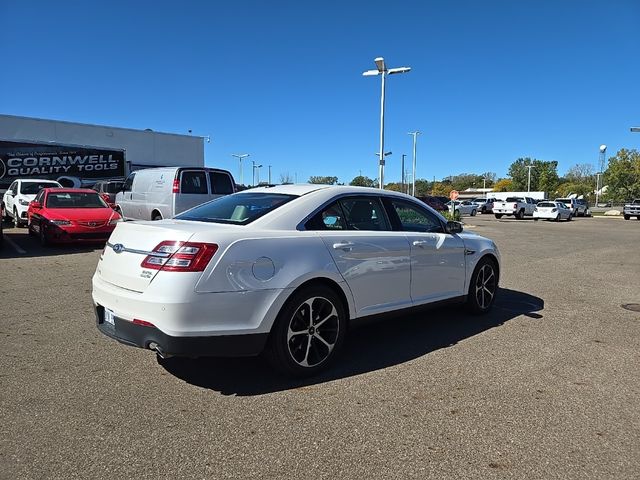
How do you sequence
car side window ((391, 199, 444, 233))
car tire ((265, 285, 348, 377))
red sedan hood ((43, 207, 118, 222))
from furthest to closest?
red sedan hood ((43, 207, 118, 222)), car side window ((391, 199, 444, 233)), car tire ((265, 285, 348, 377))

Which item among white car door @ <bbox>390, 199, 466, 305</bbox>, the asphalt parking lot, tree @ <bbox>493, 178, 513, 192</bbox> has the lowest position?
the asphalt parking lot

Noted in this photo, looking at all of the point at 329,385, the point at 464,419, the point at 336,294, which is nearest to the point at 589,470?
the point at 464,419

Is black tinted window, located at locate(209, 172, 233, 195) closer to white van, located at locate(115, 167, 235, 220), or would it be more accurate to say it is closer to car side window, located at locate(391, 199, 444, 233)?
white van, located at locate(115, 167, 235, 220)

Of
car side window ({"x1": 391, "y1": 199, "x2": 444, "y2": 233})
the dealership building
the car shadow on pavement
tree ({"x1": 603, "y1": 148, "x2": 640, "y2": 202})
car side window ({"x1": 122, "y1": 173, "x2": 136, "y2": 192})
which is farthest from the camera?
tree ({"x1": 603, "y1": 148, "x2": 640, "y2": 202})

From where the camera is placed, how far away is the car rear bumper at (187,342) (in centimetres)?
347

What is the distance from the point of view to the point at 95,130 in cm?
3047

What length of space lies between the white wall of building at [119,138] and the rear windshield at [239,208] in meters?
26.0

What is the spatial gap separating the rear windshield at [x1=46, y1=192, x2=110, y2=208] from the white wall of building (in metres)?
16.6

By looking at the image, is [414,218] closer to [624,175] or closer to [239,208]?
[239,208]

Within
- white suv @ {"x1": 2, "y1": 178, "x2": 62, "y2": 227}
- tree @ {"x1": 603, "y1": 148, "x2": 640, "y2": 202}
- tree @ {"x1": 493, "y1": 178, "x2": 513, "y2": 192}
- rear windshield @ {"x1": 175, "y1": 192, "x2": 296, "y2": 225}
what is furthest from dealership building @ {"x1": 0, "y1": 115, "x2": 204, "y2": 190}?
tree @ {"x1": 493, "y1": 178, "x2": 513, "y2": 192}

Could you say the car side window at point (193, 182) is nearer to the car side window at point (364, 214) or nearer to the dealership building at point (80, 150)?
the car side window at point (364, 214)

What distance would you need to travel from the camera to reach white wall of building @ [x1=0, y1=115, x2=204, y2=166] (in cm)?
2725

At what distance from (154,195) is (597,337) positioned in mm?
11845

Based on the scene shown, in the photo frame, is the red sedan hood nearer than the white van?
Yes
